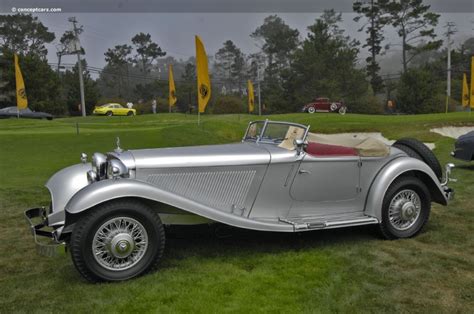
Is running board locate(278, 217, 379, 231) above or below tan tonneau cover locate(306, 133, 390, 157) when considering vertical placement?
below

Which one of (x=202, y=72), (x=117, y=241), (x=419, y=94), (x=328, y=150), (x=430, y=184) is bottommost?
(x=117, y=241)

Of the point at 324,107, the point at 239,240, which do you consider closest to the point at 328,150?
the point at 239,240

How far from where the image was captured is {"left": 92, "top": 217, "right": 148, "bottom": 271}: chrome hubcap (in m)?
3.90

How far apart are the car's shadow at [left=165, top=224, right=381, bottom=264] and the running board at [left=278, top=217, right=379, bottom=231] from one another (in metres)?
0.36

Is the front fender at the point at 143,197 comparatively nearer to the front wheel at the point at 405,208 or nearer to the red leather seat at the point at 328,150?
the red leather seat at the point at 328,150

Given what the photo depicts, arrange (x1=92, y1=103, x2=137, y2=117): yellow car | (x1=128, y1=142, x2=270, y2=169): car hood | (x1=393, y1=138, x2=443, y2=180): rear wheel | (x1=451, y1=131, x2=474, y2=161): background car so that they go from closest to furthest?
1. (x1=128, y1=142, x2=270, y2=169): car hood
2. (x1=393, y1=138, x2=443, y2=180): rear wheel
3. (x1=451, y1=131, x2=474, y2=161): background car
4. (x1=92, y1=103, x2=137, y2=117): yellow car

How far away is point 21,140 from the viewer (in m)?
18.9

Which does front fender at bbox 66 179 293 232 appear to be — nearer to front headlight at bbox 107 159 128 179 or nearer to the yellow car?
front headlight at bbox 107 159 128 179

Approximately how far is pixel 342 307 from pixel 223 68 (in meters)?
89.8

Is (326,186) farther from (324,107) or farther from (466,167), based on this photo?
(324,107)

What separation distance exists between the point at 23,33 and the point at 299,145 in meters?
72.9

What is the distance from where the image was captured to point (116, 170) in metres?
4.20

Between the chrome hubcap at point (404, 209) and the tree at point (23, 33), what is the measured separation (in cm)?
6796

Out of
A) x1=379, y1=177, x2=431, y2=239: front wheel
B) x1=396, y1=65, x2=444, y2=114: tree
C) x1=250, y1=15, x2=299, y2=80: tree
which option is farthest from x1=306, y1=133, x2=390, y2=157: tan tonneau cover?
x1=250, y1=15, x2=299, y2=80: tree
